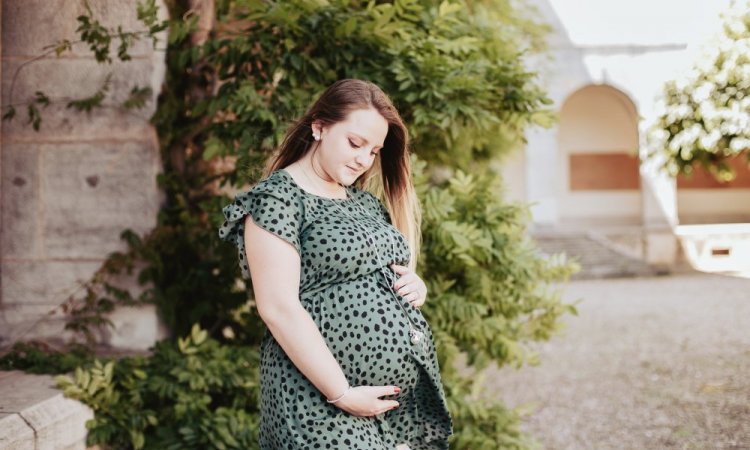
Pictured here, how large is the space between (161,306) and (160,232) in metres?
0.41

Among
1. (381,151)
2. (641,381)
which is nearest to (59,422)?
(381,151)

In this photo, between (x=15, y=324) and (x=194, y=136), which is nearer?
(x=15, y=324)

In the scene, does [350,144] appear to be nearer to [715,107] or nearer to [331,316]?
[331,316]

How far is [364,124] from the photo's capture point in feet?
6.04

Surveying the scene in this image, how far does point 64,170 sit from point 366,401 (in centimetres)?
259

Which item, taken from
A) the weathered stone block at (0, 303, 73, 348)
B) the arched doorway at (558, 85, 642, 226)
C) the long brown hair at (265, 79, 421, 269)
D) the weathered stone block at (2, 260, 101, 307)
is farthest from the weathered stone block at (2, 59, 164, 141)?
the arched doorway at (558, 85, 642, 226)

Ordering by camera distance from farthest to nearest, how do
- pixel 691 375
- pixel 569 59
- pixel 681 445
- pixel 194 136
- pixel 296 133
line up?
pixel 569 59 < pixel 691 375 < pixel 681 445 < pixel 194 136 < pixel 296 133

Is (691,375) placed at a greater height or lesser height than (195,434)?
lesser

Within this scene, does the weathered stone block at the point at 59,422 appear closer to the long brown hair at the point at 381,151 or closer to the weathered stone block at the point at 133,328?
the weathered stone block at the point at 133,328

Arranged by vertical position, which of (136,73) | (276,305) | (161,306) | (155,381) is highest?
(136,73)

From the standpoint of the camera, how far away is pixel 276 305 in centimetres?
166

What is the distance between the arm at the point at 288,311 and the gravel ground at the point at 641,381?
7.81 ft

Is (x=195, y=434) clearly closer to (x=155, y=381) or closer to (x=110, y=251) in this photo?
(x=155, y=381)

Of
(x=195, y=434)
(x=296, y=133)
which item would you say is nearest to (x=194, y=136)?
(x=195, y=434)
